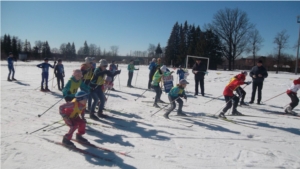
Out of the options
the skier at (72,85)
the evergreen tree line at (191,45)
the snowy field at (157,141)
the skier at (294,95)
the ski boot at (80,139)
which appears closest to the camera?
the snowy field at (157,141)

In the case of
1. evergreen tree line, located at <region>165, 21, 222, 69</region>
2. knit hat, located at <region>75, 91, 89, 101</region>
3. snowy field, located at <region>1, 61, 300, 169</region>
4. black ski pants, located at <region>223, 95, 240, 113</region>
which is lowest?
snowy field, located at <region>1, 61, 300, 169</region>

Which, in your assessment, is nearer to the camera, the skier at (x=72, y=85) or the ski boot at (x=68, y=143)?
the ski boot at (x=68, y=143)

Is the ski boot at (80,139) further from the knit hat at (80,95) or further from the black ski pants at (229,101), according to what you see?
the black ski pants at (229,101)

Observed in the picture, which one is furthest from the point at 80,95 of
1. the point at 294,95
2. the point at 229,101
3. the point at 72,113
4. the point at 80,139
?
the point at 294,95

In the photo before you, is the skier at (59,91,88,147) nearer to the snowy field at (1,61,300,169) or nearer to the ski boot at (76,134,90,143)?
the ski boot at (76,134,90,143)

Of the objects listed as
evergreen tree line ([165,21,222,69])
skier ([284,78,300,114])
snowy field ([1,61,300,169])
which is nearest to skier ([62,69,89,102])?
snowy field ([1,61,300,169])

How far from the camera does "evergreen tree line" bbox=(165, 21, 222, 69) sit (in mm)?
47812

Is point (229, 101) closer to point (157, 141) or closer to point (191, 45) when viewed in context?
point (157, 141)

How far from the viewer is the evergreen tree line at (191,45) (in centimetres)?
4781

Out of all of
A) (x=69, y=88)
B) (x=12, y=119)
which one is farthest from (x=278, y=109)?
(x=12, y=119)

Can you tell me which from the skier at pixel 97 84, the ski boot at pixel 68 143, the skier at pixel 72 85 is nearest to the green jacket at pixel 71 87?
the skier at pixel 72 85

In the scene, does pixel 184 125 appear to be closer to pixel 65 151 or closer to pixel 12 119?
pixel 65 151

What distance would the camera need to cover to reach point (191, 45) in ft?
176

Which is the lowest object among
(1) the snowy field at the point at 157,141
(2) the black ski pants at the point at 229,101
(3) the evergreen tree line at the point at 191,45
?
(1) the snowy field at the point at 157,141
